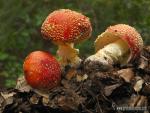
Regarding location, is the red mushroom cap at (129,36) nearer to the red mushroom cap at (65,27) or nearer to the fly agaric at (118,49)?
the fly agaric at (118,49)

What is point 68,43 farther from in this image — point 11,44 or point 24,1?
point 24,1

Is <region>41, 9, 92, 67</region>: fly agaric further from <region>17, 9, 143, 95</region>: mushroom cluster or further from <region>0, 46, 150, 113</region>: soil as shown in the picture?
<region>0, 46, 150, 113</region>: soil

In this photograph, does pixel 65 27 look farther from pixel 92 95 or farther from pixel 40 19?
pixel 40 19

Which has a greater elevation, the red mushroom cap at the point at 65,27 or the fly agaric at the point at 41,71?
the red mushroom cap at the point at 65,27

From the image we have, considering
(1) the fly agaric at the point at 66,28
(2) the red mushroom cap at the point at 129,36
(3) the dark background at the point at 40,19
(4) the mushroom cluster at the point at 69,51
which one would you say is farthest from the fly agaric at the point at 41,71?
(3) the dark background at the point at 40,19

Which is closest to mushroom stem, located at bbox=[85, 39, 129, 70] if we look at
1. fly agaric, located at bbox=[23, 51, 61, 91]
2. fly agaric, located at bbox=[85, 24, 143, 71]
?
fly agaric, located at bbox=[85, 24, 143, 71]

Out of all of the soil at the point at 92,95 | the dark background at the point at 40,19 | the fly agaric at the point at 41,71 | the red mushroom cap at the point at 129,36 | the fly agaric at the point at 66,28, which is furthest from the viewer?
the dark background at the point at 40,19

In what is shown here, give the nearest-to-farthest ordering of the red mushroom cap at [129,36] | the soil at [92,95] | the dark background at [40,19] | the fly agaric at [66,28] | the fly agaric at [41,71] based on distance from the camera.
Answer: the soil at [92,95]
the fly agaric at [41,71]
the fly agaric at [66,28]
the red mushroom cap at [129,36]
the dark background at [40,19]
